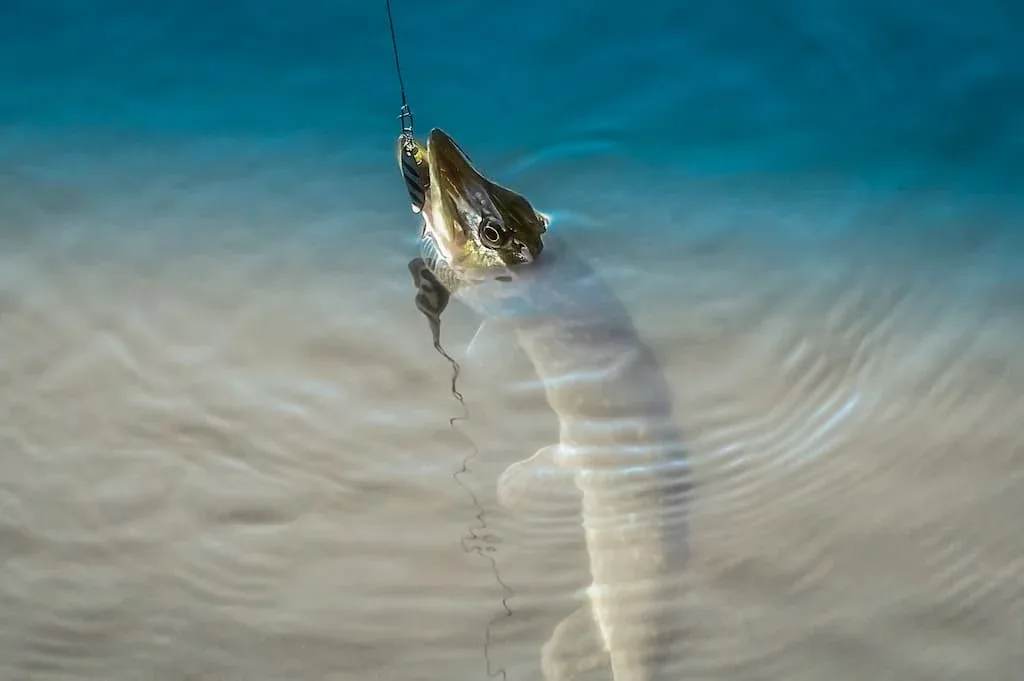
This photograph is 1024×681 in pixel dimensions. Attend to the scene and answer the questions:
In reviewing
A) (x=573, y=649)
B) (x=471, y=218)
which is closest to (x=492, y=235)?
(x=471, y=218)

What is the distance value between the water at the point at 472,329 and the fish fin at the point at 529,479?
0.13 ft

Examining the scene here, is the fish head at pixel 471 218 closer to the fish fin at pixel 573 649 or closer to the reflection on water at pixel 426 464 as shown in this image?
the reflection on water at pixel 426 464

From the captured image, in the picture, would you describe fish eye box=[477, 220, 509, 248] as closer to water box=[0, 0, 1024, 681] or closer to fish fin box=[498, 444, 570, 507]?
water box=[0, 0, 1024, 681]

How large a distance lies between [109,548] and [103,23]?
92.8 inches

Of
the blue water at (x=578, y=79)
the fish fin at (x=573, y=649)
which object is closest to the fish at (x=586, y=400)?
the fish fin at (x=573, y=649)

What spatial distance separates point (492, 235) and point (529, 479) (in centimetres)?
68

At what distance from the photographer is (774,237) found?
304 centimetres

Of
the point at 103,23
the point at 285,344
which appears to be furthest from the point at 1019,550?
the point at 103,23

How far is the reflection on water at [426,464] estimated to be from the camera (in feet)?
7.14

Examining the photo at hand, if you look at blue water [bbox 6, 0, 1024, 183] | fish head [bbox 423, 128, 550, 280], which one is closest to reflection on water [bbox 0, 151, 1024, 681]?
fish head [bbox 423, 128, 550, 280]

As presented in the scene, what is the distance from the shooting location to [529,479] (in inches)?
94.2

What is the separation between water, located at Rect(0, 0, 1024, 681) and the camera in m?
2.21

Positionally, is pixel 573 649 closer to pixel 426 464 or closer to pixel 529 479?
pixel 529 479

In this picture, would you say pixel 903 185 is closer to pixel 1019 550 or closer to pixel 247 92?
pixel 1019 550
